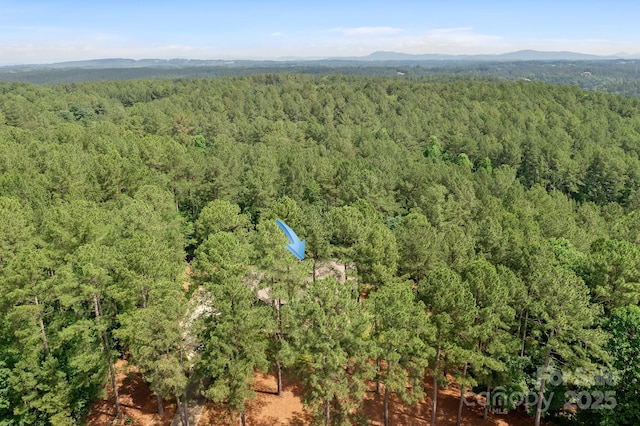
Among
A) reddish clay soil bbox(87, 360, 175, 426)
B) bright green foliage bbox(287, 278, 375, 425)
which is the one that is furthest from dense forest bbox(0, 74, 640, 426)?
reddish clay soil bbox(87, 360, 175, 426)

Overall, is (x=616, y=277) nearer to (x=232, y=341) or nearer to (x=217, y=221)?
(x=232, y=341)

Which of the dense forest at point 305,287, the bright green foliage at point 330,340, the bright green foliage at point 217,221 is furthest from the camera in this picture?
the bright green foliage at point 217,221

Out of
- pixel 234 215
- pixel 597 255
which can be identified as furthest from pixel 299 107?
pixel 597 255

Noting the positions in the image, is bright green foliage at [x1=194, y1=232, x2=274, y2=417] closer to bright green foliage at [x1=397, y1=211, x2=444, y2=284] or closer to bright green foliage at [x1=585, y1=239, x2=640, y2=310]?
bright green foliage at [x1=397, y1=211, x2=444, y2=284]

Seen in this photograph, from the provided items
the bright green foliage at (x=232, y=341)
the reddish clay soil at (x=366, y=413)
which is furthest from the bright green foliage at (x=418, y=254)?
the bright green foliage at (x=232, y=341)

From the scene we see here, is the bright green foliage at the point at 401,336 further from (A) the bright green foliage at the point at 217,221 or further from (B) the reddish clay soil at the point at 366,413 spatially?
(A) the bright green foliage at the point at 217,221

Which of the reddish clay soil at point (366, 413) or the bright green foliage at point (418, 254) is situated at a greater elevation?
the bright green foliage at point (418, 254)

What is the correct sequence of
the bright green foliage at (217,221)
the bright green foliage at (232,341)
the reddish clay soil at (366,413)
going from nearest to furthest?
the bright green foliage at (232,341) → the reddish clay soil at (366,413) → the bright green foliage at (217,221)

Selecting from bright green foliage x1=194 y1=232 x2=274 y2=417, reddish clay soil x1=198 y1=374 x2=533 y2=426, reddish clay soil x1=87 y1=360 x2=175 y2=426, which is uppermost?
bright green foliage x1=194 y1=232 x2=274 y2=417

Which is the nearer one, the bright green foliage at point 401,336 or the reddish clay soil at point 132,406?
the bright green foliage at point 401,336
